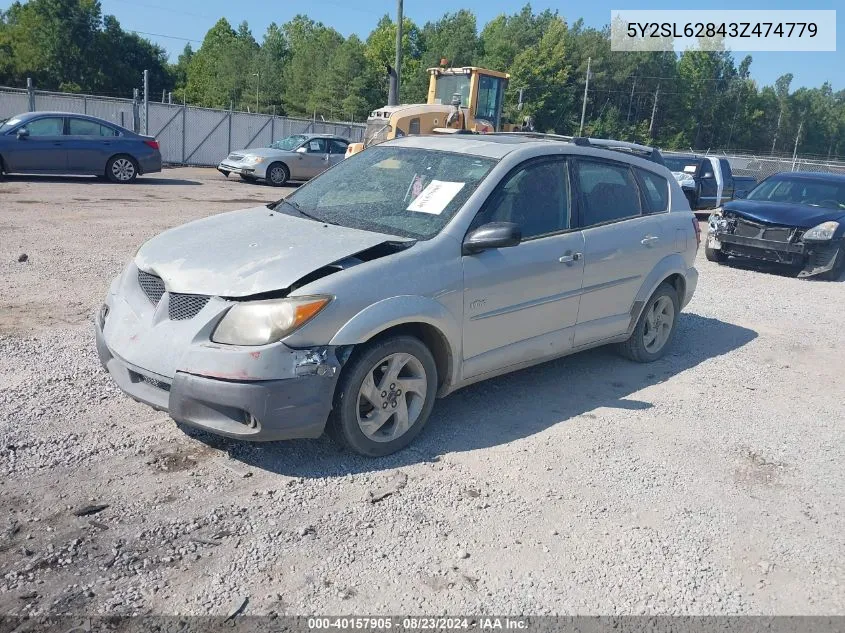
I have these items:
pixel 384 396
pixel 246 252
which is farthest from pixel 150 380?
pixel 384 396

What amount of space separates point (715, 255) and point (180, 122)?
20253 millimetres

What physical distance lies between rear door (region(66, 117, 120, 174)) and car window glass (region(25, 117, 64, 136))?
20 cm

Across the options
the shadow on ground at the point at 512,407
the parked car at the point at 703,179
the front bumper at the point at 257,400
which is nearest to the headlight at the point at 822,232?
the shadow on ground at the point at 512,407

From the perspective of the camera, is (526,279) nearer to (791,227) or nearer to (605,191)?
(605,191)

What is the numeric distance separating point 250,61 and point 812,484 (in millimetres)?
90323

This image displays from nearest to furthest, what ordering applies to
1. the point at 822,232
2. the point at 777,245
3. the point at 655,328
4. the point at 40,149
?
the point at 655,328, the point at 822,232, the point at 777,245, the point at 40,149

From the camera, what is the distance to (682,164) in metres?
18.8

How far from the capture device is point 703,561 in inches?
134

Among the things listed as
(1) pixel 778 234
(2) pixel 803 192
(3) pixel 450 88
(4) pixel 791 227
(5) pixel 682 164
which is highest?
(3) pixel 450 88

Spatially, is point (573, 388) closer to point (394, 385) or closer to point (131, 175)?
point (394, 385)

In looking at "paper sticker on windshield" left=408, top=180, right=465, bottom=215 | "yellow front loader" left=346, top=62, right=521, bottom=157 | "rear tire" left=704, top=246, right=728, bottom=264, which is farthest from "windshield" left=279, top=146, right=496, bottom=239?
"yellow front loader" left=346, top=62, right=521, bottom=157

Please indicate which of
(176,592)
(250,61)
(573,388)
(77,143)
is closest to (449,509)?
(176,592)

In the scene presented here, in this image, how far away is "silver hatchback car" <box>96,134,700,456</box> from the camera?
11.9 feet

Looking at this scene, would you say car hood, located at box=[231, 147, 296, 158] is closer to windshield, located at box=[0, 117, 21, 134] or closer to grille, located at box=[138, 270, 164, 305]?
windshield, located at box=[0, 117, 21, 134]
